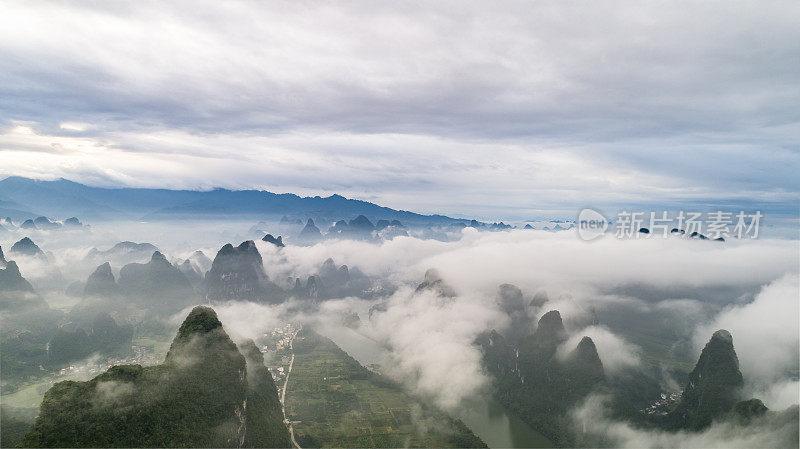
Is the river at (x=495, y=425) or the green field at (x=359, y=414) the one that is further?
the river at (x=495, y=425)

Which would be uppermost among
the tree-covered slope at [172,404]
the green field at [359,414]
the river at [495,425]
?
the tree-covered slope at [172,404]

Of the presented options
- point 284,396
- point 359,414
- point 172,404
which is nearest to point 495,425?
point 359,414

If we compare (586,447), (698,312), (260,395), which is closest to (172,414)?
(260,395)

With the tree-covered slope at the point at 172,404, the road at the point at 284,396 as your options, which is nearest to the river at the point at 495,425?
the road at the point at 284,396

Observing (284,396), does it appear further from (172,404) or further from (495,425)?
(495,425)

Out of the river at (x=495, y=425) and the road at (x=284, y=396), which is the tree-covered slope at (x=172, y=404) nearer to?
the road at (x=284, y=396)
